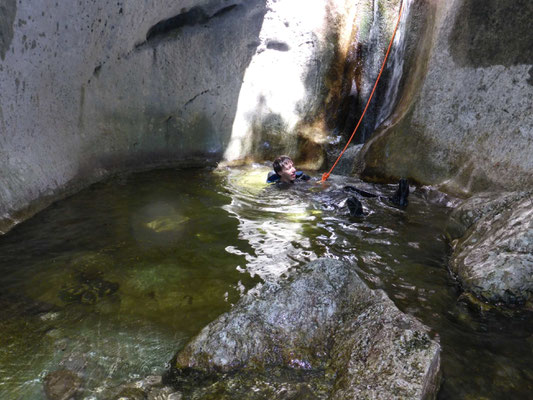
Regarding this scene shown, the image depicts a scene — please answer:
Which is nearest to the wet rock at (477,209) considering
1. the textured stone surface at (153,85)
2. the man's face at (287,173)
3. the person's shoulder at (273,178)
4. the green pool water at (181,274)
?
the green pool water at (181,274)

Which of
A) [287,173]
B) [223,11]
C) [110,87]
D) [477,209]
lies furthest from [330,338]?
[223,11]

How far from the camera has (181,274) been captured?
376cm

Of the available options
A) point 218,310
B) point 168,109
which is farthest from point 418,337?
point 168,109

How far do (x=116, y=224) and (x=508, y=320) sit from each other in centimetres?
416

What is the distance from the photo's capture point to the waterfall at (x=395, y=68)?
27.4 ft

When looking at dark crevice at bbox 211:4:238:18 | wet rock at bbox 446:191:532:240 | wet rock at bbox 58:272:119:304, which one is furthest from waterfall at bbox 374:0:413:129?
wet rock at bbox 58:272:119:304

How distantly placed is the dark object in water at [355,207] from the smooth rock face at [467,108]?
1.78 metres

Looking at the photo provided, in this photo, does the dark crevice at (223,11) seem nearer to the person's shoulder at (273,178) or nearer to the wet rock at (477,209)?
the person's shoulder at (273,178)

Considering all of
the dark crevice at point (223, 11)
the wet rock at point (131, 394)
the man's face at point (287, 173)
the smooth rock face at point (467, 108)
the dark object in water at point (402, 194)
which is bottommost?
the wet rock at point (131, 394)

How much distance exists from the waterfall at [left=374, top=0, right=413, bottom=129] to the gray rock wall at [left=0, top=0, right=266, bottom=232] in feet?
9.89

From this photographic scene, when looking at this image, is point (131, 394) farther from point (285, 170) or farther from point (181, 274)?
point (285, 170)

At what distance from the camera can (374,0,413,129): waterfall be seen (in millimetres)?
8352

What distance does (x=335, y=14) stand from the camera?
365 inches

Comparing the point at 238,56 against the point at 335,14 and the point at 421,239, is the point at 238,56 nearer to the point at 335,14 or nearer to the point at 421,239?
the point at 335,14
